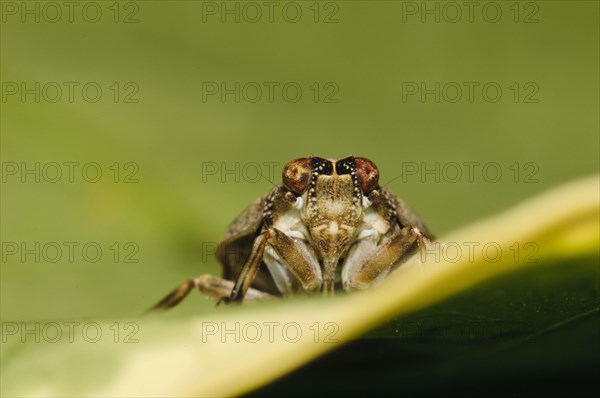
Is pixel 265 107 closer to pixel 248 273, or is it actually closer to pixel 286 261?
pixel 286 261

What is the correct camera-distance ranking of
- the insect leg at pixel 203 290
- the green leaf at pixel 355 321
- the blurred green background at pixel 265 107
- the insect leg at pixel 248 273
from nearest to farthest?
the green leaf at pixel 355 321 → the insect leg at pixel 248 273 → the insect leg at pixel 203 290 → the blurred green background at pixel 265 107

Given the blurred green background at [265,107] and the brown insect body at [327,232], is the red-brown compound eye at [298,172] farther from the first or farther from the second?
the blurred green background at [265,107]

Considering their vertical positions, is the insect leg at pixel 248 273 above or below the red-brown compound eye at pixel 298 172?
below

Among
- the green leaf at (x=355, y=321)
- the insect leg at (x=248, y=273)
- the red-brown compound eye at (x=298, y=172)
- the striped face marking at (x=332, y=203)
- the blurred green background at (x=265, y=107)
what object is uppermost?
the blurred green background at (x=265, y=107)

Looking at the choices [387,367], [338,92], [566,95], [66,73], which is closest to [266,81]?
[338,92]

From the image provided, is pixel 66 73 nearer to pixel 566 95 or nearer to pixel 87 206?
pixel 87 206

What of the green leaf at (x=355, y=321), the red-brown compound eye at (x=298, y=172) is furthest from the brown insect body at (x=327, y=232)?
the green leaf at (x=355, y=321)

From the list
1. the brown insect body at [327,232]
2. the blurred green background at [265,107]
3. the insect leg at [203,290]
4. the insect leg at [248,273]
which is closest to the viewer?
the insect leg at [248,273]

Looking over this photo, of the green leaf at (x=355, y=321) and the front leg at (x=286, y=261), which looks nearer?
the green leaf at (x=355, y=321)
